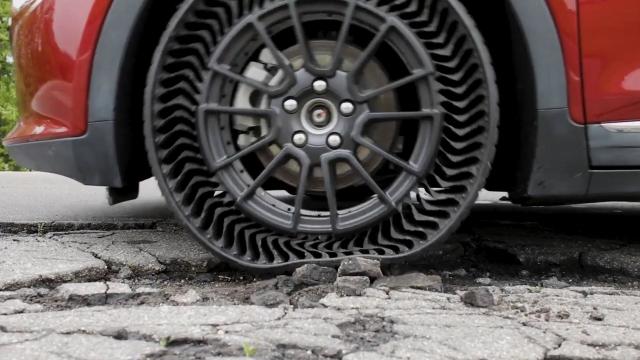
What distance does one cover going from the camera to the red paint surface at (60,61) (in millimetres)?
2102

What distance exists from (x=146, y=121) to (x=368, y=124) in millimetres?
692

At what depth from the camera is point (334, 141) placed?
6.75ft

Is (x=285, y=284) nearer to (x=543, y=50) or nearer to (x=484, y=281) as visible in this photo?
(x=484, y=281)

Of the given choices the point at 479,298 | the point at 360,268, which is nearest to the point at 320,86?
the point at 360,268

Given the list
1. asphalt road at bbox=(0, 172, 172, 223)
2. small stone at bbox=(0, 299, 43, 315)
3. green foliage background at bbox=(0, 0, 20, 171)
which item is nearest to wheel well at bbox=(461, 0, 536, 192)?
small stone at bbox=(0, 299, 43, 315)

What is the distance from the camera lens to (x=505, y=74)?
86.7 inches

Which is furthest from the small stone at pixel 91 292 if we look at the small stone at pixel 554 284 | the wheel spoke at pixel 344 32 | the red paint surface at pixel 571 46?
the red paint surface at pixel 571 46

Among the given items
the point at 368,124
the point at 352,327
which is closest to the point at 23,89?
the point at 368,124

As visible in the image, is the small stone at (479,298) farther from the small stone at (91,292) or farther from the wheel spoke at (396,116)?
the small stone at (91,292)

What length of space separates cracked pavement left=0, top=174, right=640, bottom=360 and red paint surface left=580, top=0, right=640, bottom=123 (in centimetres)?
57

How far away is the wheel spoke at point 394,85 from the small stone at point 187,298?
76 cm

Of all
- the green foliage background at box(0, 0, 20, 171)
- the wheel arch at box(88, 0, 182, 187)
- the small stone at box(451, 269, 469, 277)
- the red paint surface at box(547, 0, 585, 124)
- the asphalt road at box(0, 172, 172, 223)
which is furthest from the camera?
the green foliage background at box(0, 0, 20, 171)

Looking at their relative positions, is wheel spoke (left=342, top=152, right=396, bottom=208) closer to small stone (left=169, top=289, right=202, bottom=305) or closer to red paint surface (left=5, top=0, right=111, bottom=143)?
small stone (left=169, top=289, right=202, bottom=305)

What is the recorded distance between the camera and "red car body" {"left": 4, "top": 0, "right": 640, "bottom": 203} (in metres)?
1.99
